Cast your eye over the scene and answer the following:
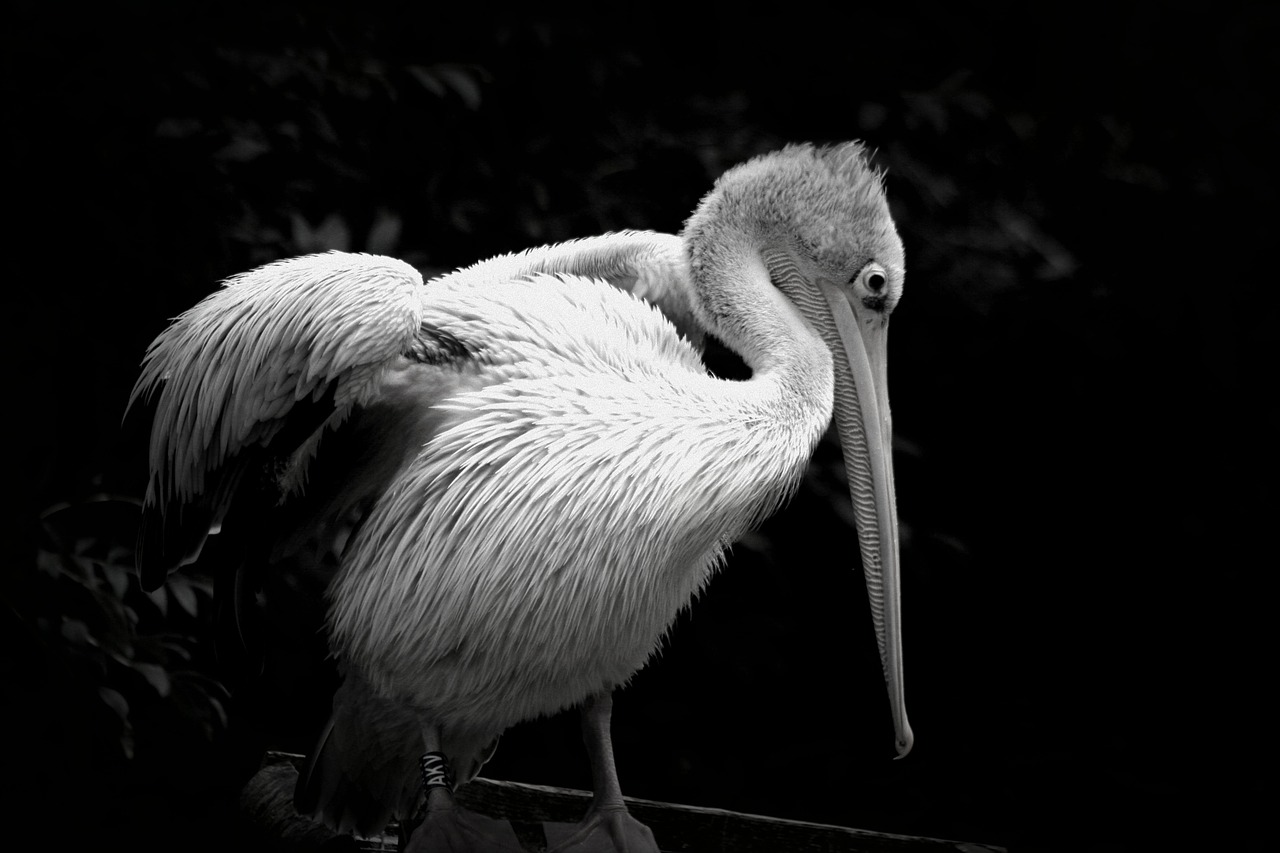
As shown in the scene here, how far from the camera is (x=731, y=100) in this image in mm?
1887

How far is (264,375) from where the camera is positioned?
1238 mm

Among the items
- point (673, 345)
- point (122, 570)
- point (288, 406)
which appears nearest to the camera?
point (288, 406)

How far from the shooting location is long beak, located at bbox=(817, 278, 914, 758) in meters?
1.37

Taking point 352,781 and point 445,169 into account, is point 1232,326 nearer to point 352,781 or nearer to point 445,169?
point 445,169

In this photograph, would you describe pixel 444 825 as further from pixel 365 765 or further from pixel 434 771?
pixel 365 765

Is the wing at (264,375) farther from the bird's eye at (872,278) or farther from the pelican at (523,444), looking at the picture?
the bird's eye at (872,278)

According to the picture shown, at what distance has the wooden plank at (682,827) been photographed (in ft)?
5.33

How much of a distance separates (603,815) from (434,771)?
0.20 metres

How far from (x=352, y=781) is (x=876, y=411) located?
704 millimetres

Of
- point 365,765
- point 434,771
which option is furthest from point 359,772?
point 434,771

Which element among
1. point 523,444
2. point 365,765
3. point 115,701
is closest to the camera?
point 523,444

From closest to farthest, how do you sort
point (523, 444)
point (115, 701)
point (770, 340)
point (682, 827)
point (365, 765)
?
point (523, 444) → point (770, 340) → point (365, 765) → point (682, 827) → point (115, 701)

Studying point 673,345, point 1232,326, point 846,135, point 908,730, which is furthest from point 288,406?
point 1232,326

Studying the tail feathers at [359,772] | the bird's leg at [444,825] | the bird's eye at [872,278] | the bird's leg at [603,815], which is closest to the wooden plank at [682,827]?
the tail feathers at [359,772]
